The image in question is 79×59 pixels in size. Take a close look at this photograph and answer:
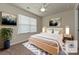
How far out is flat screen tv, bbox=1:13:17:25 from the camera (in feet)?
5.95

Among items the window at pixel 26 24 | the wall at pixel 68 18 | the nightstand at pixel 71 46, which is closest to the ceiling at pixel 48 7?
the wall at pixel 68 18

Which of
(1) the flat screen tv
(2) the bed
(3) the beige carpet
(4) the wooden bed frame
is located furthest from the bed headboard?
(1) the flat screen tv

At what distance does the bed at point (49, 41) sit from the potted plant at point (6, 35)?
1.30 ft

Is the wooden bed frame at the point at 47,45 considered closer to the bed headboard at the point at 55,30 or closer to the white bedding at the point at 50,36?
the white bedding at the point at 50,36

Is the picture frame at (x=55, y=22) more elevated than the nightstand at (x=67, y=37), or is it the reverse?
the picture frame at (x=55, y=22)

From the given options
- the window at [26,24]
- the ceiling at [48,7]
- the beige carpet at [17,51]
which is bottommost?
the beige carpet at [17,51]

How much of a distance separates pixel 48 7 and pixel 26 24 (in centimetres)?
55

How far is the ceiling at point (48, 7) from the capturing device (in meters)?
1.88

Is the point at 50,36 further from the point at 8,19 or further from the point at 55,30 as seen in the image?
the point at 8,19

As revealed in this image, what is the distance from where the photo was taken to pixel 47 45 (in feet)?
6.27

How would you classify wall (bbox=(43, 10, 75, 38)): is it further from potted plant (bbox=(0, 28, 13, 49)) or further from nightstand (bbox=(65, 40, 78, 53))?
potted plant (bbox=(0, 28, 13, 49))
